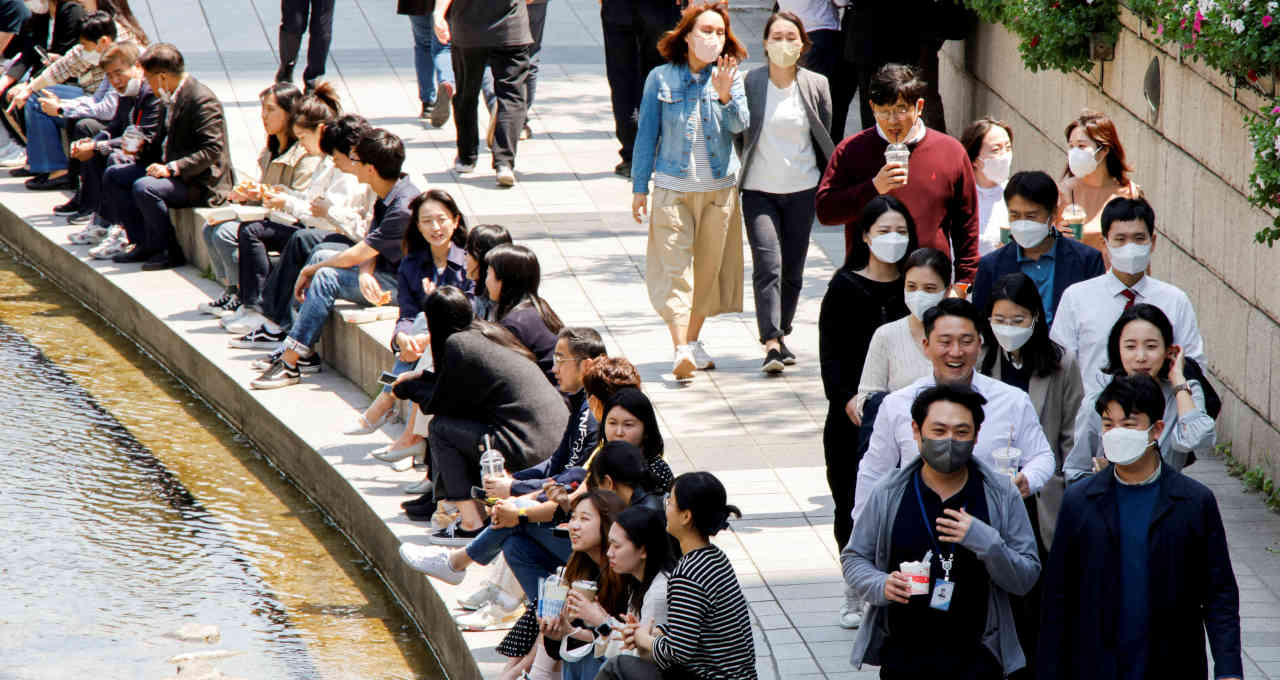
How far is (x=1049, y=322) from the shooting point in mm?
A: 6125

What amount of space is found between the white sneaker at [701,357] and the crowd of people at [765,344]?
0.01 m

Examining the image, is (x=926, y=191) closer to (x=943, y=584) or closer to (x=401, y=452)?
(x=943, y=584)

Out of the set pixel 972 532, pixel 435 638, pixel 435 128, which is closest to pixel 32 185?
pixel 435 128

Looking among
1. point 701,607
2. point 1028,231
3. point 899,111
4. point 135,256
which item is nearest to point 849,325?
point 1028,231

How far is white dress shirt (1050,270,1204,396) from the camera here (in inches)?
225

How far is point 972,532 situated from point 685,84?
14.8 ft

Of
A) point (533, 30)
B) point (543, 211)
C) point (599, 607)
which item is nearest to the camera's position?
point (599, 607)

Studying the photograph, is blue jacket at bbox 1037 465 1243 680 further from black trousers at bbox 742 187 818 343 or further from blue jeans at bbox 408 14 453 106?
blue jeans at bbox 408 14 453 106

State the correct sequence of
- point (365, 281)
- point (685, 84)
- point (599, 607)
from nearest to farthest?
point (599, 607)
point (685, 84)
point (365, 281)

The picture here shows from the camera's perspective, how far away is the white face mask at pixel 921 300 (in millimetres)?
5680

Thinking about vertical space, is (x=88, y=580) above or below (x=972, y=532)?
below

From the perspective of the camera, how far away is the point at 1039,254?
613 cm

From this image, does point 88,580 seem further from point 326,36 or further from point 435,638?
point 326,36

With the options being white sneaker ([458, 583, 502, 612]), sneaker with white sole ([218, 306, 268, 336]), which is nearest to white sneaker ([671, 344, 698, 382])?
white sneaker ([458, 583, 502, 612])
